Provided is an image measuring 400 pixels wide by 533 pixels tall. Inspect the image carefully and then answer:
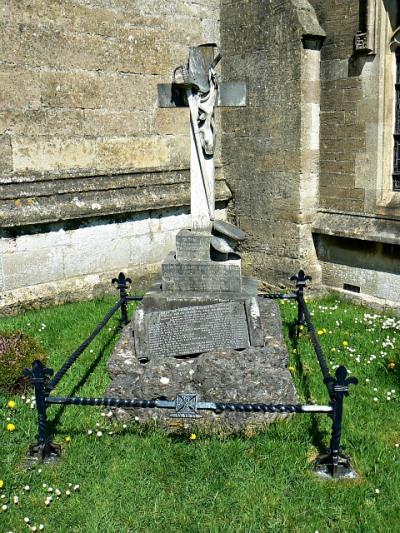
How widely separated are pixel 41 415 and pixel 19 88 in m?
4.66

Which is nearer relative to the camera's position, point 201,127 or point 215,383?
point 215,383

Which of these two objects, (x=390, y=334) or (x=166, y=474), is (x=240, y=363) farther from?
(x=390, y=334)

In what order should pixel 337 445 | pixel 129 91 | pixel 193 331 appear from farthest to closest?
pixel 129 91 < pixel 193 331 < pixel 337 445

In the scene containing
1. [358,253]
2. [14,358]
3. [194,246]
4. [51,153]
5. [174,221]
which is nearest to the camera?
[14,358]

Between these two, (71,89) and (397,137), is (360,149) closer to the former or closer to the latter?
(397,137)

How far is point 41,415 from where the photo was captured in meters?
4.49

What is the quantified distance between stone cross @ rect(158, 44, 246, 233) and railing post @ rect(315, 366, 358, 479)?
2.56 meters

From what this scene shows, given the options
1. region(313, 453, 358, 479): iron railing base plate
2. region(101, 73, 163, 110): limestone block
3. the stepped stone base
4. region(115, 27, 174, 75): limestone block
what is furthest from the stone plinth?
region(115, 27, 174, 75): limestone block

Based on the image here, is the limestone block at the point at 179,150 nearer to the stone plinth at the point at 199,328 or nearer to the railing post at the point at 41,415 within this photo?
the stone plinth at the point at 199,328

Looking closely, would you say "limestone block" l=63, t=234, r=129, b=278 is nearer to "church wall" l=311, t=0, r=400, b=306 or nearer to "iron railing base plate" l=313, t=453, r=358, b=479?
"church wall" l=311, t=0, r=400, b=306

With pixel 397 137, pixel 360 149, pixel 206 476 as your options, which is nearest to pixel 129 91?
pixel 360 149

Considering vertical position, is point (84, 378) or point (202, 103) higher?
point (202, 103)

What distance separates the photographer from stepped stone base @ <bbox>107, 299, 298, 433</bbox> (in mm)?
4980

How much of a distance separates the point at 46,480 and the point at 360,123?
19.9 ft
